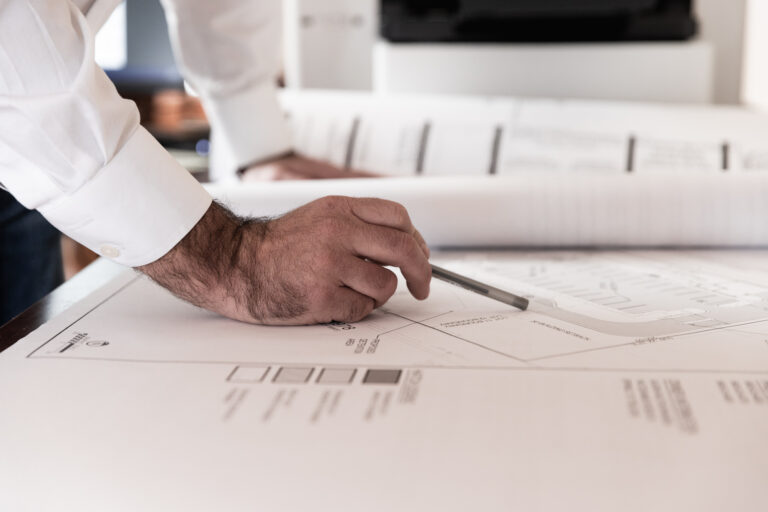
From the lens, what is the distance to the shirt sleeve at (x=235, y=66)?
3.62 feet

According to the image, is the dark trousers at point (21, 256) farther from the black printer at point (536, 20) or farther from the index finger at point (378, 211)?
the black printer at point (536, 20)

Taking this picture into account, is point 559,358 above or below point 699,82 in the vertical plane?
below

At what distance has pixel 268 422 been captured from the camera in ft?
1.24

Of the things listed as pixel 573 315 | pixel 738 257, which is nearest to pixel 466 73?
pixel 738 257

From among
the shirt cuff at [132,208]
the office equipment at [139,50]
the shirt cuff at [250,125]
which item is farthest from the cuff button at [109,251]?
the office equipment at [139,50]

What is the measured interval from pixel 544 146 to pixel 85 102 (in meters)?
0.73

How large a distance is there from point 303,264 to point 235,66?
697 millimetres

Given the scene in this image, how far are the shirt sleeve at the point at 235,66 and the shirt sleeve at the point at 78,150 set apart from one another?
0.56 metres

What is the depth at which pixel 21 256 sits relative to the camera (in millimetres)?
979

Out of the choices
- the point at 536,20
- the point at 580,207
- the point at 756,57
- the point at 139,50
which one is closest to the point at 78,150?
the point at 580,207

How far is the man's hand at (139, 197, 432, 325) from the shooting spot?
536 mm

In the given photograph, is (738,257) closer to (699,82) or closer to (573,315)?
(573,315)

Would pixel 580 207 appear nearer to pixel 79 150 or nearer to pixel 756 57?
pixel 79 150

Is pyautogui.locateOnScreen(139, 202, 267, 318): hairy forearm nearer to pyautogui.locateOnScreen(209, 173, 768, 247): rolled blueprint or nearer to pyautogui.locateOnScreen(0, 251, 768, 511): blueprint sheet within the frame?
pyautogui.locateOnScreen(0, 251, 768, 511): blueprint sheet
